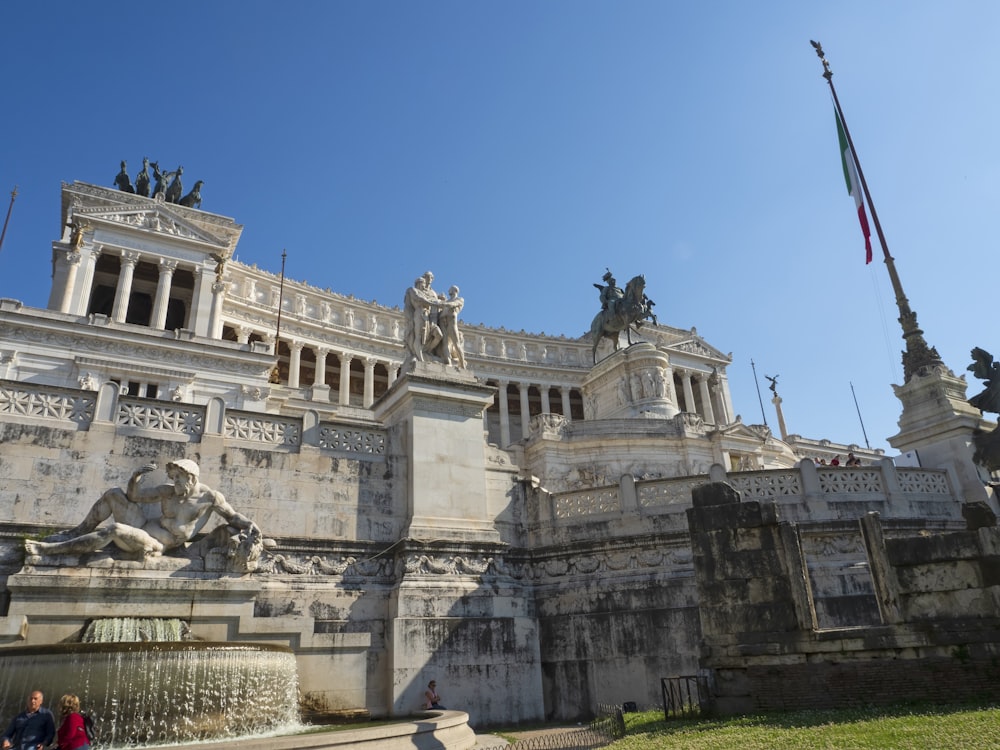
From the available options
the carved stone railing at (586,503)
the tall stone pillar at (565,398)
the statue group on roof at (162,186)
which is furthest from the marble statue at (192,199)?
the carved stone railing at (586,503)

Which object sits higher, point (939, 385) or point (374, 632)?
point (939, 385)

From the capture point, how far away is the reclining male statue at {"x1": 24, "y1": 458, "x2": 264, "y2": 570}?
42.5 ft

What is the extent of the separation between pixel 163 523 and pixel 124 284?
4987 centimetres

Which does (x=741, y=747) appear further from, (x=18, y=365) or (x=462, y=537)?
(x=18, y=365)

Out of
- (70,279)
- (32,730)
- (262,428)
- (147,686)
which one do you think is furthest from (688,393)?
(32,730)

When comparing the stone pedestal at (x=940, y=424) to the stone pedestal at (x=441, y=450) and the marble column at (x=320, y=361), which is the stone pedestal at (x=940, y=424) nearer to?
the stone pedestal at (x=441, y=450)

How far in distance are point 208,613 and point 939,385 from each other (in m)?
23.0

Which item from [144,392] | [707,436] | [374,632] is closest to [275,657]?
[374,632]

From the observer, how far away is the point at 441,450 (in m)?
17.3

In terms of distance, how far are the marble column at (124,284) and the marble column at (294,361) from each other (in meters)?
17.5

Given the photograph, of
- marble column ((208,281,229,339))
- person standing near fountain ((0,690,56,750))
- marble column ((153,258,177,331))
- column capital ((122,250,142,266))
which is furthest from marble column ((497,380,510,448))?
person standing near fountain ((0,690,56,750))

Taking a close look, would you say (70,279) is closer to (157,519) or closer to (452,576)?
(157,519)

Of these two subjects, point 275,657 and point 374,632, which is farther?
point 374,632

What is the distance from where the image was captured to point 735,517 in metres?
12.1
